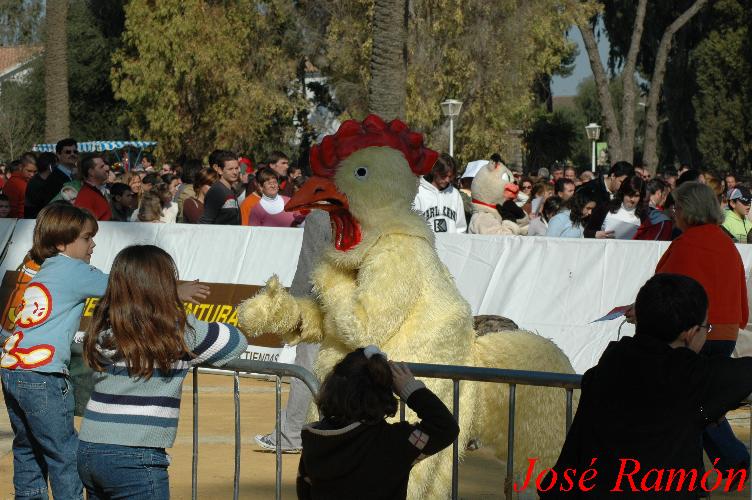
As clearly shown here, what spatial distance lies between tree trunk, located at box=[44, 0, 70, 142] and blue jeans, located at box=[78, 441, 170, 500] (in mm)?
19526

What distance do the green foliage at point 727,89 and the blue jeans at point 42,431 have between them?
4070cm

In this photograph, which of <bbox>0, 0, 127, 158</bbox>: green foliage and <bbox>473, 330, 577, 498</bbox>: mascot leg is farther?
<bbox>0, 0, 127, 158</bbox>: green foliage

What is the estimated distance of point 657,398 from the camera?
348 centimetres

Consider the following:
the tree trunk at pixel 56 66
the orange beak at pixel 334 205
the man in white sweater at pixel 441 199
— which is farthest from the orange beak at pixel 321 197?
the tree trunk at pixel 56 66

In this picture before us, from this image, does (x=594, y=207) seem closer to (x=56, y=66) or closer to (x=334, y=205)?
(x=334, y=205)

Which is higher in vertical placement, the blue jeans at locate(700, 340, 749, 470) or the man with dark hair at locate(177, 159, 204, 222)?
the man with dark hair at locate(177, 159, 204, 222)

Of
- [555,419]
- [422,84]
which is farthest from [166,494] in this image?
[422,84]

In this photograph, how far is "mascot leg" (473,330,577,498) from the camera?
5.47m

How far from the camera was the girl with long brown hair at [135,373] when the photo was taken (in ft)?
14.3

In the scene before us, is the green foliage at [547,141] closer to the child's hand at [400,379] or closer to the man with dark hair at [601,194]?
the man with dark hair at [601,194]

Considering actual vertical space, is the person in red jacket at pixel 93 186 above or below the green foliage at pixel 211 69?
below

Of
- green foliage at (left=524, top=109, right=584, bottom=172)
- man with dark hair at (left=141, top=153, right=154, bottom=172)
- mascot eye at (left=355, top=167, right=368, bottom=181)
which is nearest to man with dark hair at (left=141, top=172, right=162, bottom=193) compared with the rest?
man with dark hair at (left=141, top=153, right=154, bottom=172)

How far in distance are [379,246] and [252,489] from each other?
2.43 m

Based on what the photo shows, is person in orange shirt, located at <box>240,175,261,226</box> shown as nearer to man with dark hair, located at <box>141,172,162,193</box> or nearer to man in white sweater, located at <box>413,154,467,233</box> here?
man in white sweater, located at <box>413,154,467,233</box>
